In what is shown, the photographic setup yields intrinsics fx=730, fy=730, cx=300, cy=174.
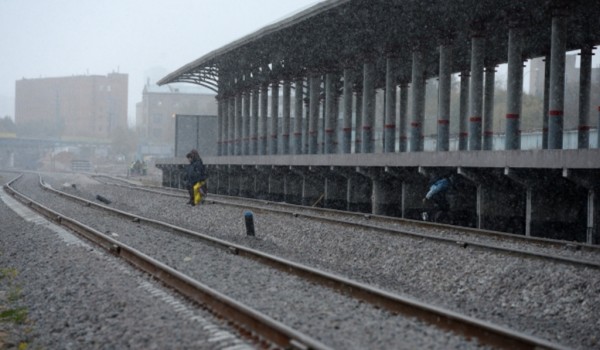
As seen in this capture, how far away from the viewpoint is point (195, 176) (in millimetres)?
23547

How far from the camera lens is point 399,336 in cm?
621

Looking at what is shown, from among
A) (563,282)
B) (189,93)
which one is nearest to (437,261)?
(563,282)

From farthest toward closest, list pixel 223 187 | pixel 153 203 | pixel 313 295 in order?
pixel 223 187
pixel 153 203
pixel 313 295

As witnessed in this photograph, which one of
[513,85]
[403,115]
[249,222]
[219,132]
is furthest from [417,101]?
[219,132]

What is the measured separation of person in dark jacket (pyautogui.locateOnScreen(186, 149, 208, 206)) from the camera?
2348cm

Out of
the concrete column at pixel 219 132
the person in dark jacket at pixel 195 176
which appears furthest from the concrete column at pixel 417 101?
the concrete column at pixel 219 132

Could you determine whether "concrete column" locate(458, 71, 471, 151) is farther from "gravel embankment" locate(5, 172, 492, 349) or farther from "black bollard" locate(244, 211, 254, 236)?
"gravel embankment" locate(5, 172, 492, 349)

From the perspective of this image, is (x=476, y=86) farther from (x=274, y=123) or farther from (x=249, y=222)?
(x=274, y=123)

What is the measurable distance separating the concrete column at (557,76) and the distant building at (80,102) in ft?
473

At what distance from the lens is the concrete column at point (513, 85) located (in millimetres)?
19969

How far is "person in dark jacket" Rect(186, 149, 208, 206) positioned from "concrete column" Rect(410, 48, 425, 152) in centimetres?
725

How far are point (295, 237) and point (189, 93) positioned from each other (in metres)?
114

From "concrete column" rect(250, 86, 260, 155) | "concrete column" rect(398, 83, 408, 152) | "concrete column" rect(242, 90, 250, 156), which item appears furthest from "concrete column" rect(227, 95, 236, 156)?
"concrete column" rect(398, 83, 408, 152)

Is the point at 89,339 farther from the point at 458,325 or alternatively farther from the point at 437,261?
the point at 437,261
